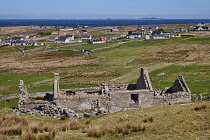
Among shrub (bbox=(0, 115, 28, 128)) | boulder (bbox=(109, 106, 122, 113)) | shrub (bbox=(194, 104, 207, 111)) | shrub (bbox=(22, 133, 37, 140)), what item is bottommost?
boulder (bbox=(109, 106, 122, 113))

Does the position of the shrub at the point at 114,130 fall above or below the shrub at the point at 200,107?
below

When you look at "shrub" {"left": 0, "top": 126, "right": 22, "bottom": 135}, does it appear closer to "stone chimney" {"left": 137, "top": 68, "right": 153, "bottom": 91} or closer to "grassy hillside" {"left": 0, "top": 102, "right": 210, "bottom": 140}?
"grassy hillside" {"left": 0, "top": 102, "right": 210, "bottom": 140}

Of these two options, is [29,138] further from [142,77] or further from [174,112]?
[142,77]

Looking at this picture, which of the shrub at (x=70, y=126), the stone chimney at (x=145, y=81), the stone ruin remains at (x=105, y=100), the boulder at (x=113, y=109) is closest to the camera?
the shrub at (x=70, y=126)

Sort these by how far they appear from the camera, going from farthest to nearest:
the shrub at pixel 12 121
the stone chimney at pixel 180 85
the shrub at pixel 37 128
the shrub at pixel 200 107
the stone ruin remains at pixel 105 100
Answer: the stone chimney at pixel 180 85 < the stone ruin remains at pixel 105 100 < the shrub at pixel 200 107 < the shrub at pixel 12 121 < the shrub at pixel 37 128

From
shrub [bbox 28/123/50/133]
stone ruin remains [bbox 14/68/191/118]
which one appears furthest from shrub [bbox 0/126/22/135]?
stone ruin remains [bbox 14/68/191/118]

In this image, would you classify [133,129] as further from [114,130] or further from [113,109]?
[113,109]

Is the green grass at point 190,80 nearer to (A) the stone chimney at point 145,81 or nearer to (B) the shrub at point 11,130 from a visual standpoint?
(A) the stone chimney at point 145,81

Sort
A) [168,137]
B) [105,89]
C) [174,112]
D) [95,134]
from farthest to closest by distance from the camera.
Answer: [105,89], [174,112], [95,134], [168,137]

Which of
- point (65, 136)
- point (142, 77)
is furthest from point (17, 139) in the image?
point (142, 77)

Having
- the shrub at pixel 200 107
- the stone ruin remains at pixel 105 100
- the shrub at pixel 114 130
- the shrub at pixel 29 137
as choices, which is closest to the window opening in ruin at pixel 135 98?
the stone ruin remains at pixel 105 100

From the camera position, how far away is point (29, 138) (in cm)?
1761

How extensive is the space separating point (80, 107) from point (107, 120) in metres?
7.22

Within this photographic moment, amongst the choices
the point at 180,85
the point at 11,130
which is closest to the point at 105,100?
the point at 180,85
